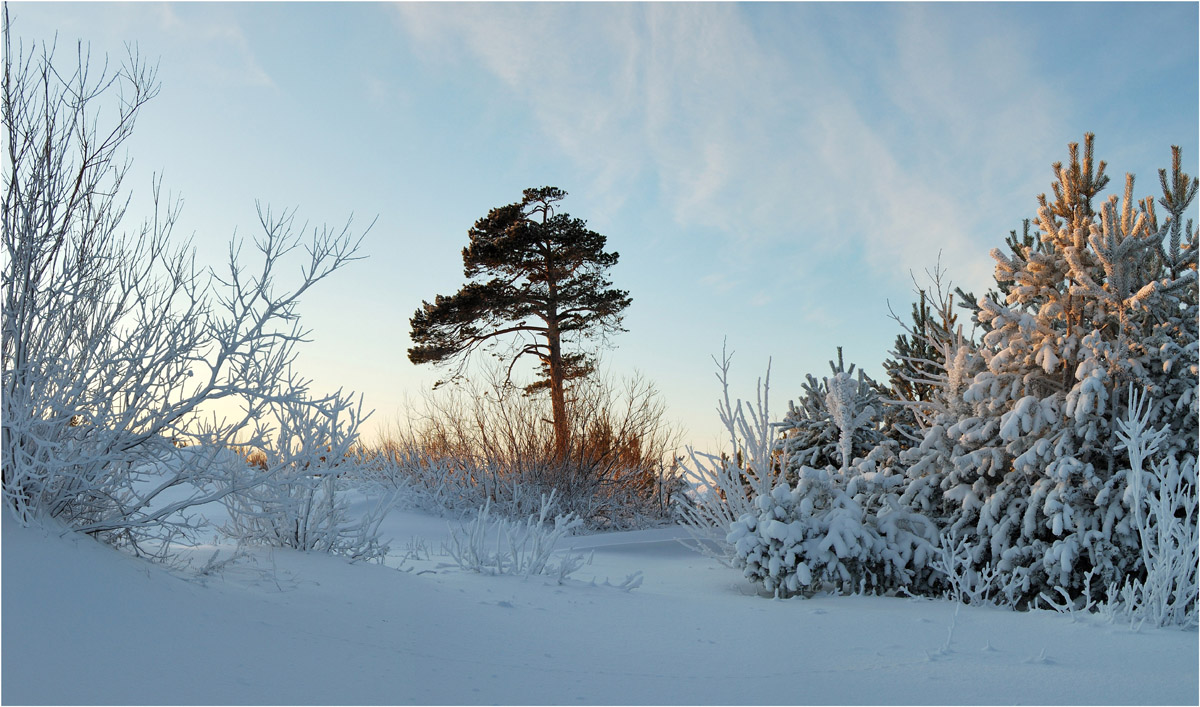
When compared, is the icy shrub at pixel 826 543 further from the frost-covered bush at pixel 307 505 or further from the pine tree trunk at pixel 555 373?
the pine tree trunk at pixel 555 373

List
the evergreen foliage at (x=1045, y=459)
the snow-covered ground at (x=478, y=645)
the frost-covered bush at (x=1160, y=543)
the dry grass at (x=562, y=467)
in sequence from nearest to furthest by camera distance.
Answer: the snow-covered ground at (x=478, y=645) < the frost-covered bush at (x=1160, y=543) < the evergreen foliage at (x=1045, y=459) < the dry grass at (x=562, y=467)

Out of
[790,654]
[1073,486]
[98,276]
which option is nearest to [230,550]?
[98,276]

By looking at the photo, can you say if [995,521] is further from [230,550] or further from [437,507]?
[437,507]

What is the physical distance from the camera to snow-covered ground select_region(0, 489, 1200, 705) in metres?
3.30

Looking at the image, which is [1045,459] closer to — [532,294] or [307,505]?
[307,505]

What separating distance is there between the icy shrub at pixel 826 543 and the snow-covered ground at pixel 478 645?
0.66 meters

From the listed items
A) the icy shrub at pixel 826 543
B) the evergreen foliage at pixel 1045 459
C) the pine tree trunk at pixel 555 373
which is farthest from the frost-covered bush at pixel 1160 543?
the pine tree trunk at pixel 555 373

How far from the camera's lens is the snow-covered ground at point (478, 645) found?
3.30 meters

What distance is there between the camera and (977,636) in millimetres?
4723

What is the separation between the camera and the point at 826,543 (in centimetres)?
612

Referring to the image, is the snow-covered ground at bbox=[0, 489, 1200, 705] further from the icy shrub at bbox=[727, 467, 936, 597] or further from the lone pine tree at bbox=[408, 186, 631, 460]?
the lone pine tree at bbox=[408, 186, 631, 460]

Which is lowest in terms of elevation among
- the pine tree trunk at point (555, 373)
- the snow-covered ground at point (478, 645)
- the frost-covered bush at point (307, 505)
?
the snow-covered ground at point (478, 645)

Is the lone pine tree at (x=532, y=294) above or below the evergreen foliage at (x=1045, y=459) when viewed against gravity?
above

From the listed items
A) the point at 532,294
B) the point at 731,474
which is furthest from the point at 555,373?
the point at 731,474
